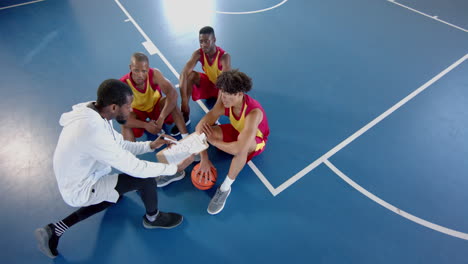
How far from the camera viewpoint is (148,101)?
10.2 feet

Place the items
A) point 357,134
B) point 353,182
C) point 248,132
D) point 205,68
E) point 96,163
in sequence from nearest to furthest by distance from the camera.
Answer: point 96,163
point 248,132
point 353,182
point 357,134
point 205,68

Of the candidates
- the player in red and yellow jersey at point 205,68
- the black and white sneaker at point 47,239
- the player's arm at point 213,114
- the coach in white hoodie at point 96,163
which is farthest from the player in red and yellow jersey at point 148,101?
the black and white sneaker at point 47,239

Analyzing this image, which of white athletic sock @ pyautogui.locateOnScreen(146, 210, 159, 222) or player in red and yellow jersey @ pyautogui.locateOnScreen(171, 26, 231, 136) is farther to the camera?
player in red and yellow jersey @ pyautogui.locateOnScreen(171, 26, 231, 136)

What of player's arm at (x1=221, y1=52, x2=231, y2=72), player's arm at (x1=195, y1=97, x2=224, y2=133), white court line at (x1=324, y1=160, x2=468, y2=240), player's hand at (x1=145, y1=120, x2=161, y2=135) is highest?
player's arm at (x1=221, y1=52, x2=231, y2=72)

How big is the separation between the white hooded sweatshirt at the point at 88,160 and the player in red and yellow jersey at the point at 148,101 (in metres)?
0.96

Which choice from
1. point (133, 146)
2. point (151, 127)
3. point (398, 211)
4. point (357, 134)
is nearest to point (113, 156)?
point (133, 146)

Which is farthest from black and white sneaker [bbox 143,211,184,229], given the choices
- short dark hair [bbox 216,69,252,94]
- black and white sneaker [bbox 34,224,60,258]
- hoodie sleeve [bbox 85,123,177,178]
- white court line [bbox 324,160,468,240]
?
white court line [bbox 324,160,468,240]

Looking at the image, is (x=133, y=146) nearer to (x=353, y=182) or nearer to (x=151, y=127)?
(x=151, y=127)

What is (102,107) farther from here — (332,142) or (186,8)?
(186,8)

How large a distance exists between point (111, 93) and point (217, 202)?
4.81ft

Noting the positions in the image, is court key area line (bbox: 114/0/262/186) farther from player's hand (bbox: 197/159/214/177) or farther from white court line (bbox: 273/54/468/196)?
player's hand (bbox: 197/159/214/177)

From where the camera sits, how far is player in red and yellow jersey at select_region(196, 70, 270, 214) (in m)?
2.42

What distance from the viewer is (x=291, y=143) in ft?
10.8

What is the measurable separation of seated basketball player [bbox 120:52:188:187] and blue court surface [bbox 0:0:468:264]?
1.23 ft
